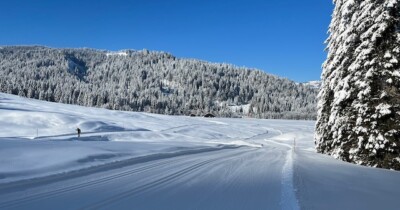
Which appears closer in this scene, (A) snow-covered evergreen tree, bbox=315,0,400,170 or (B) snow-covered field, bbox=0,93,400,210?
(B) snow-covered field, bbox=0,93,400,210

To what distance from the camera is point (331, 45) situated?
22609 mm

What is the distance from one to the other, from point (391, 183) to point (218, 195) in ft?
20.5

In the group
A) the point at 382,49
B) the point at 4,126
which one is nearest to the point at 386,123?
the point at 382,49

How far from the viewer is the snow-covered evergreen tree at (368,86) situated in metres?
15.5

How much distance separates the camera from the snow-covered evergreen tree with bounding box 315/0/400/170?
15.5m

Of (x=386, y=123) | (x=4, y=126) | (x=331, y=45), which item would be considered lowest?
(x=4, y=126)

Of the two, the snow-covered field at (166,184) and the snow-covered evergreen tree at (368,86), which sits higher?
the snow-covered evergreen tree at (368,86)

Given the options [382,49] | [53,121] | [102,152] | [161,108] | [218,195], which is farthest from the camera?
[161,108]

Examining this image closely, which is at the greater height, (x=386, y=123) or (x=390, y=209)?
(x=386, y=123)

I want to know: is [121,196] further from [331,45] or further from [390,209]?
[331,45]

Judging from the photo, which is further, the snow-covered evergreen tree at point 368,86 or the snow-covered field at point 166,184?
the snow-covered evergreen tree at point 368,86

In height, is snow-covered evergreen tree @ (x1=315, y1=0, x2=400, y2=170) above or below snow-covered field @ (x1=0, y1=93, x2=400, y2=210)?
above

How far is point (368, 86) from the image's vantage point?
16391 mm

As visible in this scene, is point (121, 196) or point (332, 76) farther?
point (332, 76)
